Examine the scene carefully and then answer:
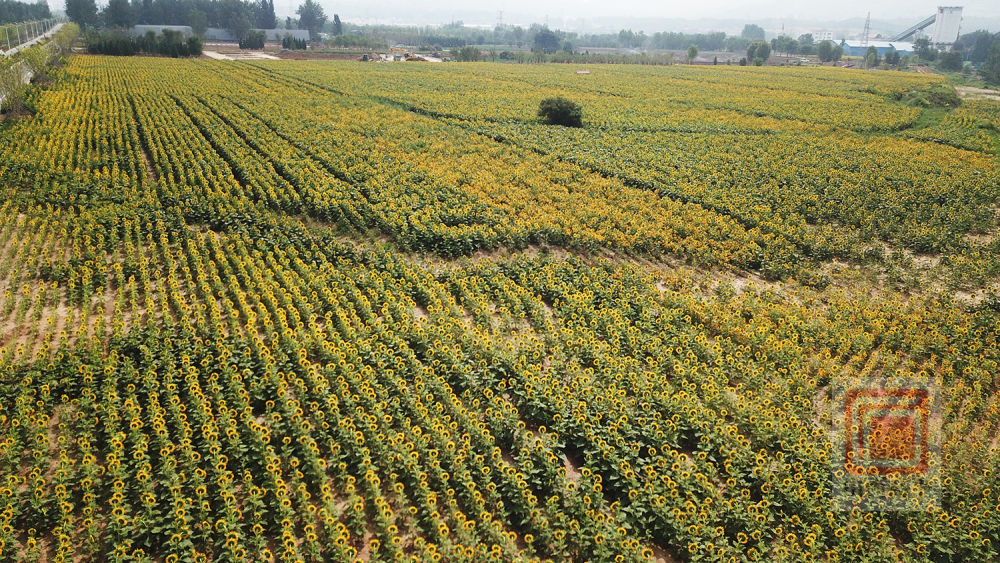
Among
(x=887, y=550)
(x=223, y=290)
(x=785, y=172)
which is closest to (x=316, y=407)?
(x=223, y=290)

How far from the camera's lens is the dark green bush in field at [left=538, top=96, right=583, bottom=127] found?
31.0 metres

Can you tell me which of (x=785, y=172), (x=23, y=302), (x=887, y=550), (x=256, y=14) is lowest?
(x=887, y=550)

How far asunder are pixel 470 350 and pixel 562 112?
24464 mm

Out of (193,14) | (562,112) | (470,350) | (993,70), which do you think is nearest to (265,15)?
(193,14)

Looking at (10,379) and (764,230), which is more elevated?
(764,230)

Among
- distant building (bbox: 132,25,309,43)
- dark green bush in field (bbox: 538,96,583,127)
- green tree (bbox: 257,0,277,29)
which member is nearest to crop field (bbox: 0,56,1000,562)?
dark green bush in field (bbox: 538,96,583,127)

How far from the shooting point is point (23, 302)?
1030 cm

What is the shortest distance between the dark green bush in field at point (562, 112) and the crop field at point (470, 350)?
920 centimetres

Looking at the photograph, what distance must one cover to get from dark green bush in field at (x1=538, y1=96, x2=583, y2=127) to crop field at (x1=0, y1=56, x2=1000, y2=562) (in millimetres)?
9199

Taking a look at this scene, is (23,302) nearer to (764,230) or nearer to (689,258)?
(689,258)

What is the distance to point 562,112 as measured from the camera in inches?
1224

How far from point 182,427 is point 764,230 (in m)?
15.3

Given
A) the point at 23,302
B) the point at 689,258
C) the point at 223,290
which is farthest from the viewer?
the point at 689,258

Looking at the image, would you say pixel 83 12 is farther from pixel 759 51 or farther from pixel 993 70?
pixel 993 70
